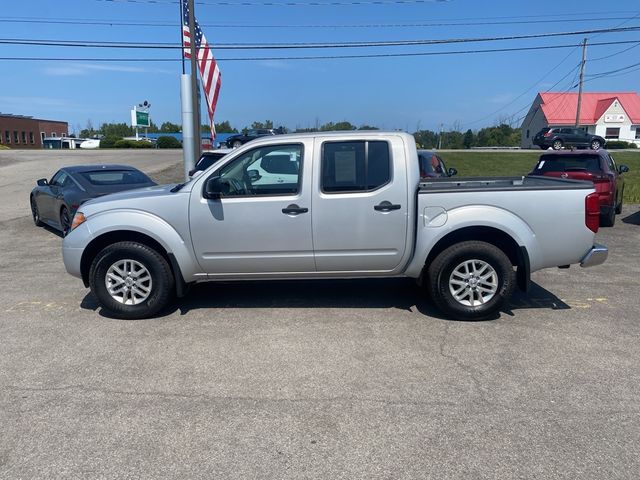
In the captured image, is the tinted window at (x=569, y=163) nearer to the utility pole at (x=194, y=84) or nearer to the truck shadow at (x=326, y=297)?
the truck shadow at (x=326, y=297)

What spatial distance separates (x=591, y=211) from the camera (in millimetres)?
5176

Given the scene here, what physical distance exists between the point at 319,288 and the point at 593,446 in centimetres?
393

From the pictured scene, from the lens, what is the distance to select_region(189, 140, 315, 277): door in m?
5.32

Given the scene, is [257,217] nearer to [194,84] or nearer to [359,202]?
[359,202]

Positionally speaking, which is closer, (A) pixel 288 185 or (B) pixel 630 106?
(A) pixel 288 185

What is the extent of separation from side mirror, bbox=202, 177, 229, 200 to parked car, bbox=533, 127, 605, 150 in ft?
124

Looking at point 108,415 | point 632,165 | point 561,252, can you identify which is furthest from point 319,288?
point 632,165

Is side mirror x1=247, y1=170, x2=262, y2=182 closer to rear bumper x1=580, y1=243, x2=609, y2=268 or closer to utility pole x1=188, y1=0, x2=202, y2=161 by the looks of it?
rear bumper x1=580, y1=243, x2=609, y2=268

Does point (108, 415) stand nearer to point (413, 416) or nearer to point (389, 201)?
point (413, 416)

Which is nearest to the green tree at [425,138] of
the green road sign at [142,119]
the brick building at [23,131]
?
the green road sign at [142,119]

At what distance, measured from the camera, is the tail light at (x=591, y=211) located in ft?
16.9

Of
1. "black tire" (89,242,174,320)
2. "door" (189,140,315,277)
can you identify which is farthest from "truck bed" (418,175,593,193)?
"black tire" (89,242,174,320)

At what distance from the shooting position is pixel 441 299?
5.36 m

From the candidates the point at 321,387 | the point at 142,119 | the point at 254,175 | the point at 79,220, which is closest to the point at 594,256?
the point at 321,387
